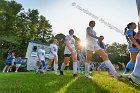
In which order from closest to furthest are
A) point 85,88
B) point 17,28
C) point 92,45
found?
point 85,88, point 92,45, point 17,28

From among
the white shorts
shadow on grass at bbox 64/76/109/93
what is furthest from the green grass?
the white shorts

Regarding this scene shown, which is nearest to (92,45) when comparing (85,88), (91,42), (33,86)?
(91,42)

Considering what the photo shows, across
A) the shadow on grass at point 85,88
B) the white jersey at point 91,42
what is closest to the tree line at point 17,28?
the white jersey at point 91,42

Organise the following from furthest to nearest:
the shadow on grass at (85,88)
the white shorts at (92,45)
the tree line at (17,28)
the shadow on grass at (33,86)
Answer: the tree line at (17,28) → the white shorts at (92,45) → the shadow on grass at (33,86) → the shadow on grass at (85,88)

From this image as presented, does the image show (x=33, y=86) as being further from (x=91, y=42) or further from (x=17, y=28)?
(x=17, y=28)

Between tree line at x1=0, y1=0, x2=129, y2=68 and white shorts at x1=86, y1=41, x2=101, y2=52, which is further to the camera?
tree line at x1=0, y1=0, x2=129, y2=68

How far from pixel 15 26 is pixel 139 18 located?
2316 inches

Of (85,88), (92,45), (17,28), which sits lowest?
(85,88)

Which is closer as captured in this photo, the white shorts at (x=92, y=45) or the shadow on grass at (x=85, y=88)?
the shadow on grass at (x=85, y=88)

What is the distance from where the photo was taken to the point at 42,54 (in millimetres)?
18547

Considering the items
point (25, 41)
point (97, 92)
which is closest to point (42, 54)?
point (97, 92)

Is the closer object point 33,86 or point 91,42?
point 33,86

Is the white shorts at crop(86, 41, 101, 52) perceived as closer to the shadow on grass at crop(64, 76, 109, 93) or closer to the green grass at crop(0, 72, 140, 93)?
the green grass at crop(0, 72, 140, 93)

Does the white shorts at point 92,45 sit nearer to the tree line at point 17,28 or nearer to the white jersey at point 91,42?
the white jersey at point 91,42
